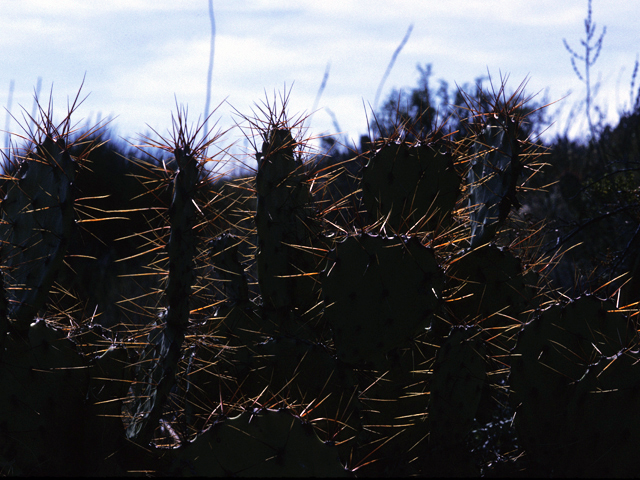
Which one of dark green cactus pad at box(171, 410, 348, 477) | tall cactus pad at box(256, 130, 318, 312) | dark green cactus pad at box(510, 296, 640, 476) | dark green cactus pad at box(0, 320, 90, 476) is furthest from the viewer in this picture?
tall cactus pad at box(256, 130, 318, 312)

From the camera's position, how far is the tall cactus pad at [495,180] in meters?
1.87

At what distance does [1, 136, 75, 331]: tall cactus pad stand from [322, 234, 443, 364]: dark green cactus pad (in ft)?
2.64

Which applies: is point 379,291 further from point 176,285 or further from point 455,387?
point 176,285

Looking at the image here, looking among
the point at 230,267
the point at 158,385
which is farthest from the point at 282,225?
the point at 158,385

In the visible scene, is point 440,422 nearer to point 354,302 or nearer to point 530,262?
point 354,302

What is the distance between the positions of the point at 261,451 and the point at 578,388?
88 cm

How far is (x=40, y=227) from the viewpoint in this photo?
159 centimetres

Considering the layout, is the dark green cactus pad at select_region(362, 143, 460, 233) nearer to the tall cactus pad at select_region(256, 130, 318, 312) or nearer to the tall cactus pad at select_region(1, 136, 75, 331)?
the tall cactus pad at select_region(256, 130, 318, 312)

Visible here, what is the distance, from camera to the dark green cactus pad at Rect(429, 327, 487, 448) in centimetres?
158

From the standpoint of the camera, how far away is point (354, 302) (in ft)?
4.98

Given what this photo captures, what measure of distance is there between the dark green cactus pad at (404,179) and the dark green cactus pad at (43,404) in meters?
1.14

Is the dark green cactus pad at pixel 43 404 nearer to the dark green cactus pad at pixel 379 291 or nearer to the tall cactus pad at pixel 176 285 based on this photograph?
the tall cactus pad at pixel 176 285

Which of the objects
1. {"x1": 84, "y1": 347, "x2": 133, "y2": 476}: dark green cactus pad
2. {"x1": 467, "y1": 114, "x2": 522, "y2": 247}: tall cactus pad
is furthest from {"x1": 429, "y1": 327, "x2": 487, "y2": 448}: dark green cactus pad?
{"x1": 84, "y1": 347, "x2": 133, "y2": 476}: dark green cactus pad

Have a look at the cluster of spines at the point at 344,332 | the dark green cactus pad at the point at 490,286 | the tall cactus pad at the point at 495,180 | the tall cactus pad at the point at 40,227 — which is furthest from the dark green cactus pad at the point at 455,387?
the tall cactus pad at the point at 40,227
